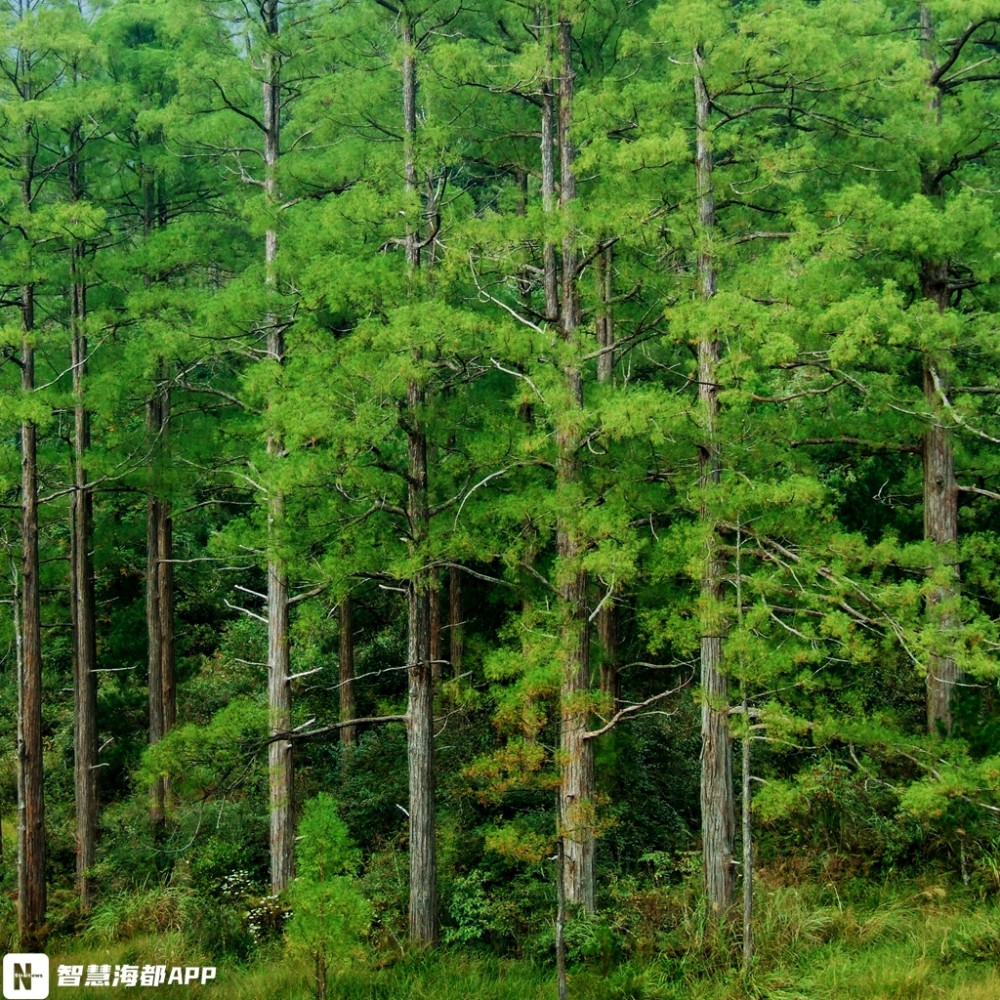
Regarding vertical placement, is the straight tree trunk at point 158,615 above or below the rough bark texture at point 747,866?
above

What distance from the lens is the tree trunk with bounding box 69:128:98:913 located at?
54.5 feet

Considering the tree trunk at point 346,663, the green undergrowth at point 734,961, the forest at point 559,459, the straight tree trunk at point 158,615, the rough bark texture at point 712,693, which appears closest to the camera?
the green undergrowth at point 734,961

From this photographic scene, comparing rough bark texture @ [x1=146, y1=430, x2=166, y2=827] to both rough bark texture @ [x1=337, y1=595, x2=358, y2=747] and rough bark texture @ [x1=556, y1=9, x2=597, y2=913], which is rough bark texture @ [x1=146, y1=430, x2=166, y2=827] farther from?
rough bark texture @ [x1=556, y1=9, x2=597, y2=913]

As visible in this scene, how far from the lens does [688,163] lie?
1309cm

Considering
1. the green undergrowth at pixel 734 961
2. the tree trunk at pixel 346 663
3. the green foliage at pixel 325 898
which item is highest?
the tree trunk at pixel 346 663

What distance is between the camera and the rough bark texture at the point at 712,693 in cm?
1196

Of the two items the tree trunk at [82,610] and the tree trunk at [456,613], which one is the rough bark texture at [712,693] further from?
the tree trunk at [82,610]

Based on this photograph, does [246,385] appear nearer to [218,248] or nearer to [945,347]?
[218,248]

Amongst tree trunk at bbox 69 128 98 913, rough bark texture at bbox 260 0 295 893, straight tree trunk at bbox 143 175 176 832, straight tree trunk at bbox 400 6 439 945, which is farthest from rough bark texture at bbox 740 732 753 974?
straight tree trunk at bbox 143 175 176 832

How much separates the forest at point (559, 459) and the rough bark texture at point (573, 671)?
6cm

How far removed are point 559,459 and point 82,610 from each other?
8.37 m

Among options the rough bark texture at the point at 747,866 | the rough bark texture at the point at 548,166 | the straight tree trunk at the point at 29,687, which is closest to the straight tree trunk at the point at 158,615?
the straight tree trunk at the point at 29,687

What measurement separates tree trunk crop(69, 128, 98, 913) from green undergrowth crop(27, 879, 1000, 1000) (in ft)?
13.2

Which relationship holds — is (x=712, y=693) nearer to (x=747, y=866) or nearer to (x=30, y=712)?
(x=747, y=866)
